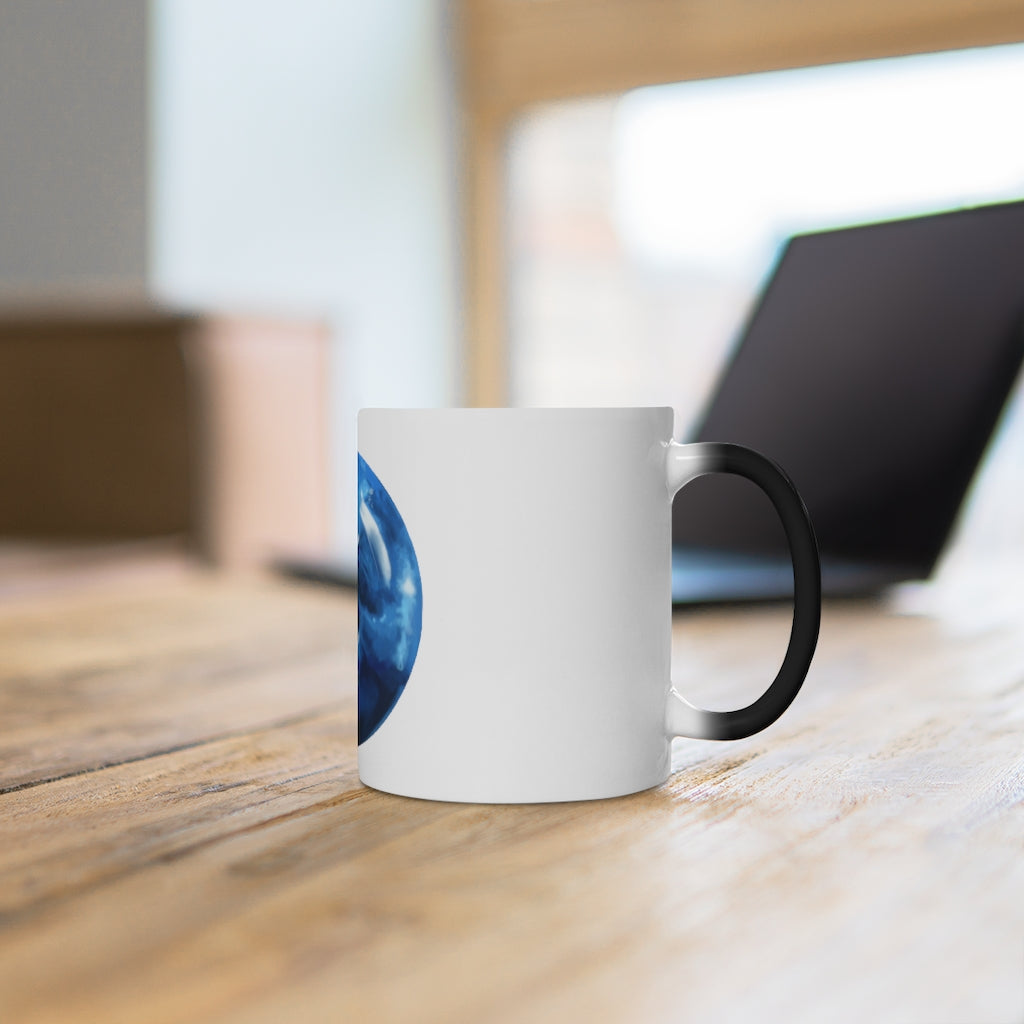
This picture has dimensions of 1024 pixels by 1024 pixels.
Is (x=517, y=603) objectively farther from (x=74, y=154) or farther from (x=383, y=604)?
(x=74, y=154)

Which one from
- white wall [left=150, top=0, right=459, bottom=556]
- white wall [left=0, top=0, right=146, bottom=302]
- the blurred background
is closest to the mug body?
the blurred background

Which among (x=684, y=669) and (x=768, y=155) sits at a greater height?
(x=768, y=155)

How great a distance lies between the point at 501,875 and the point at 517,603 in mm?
91

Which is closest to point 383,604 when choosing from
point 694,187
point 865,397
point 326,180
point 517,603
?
point 517,603

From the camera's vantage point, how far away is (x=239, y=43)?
2119 millimetres

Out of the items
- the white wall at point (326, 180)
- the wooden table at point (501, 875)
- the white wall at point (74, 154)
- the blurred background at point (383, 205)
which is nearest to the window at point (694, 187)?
the blurred background at point (383, 205)

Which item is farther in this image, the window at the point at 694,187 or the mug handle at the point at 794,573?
the window at the point at 694,187

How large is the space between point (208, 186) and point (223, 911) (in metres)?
1.93

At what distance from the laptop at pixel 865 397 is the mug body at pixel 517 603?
16.8 inches

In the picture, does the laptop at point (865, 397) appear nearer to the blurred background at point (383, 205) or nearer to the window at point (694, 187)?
the blurred background at point (383, 205)

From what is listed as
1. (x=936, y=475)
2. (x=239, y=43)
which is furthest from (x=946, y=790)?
(x=239, y=43)

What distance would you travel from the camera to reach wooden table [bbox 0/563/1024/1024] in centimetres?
27

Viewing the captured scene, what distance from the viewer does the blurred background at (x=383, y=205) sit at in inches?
71.4

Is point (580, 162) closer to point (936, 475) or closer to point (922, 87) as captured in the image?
point (922, 87)
